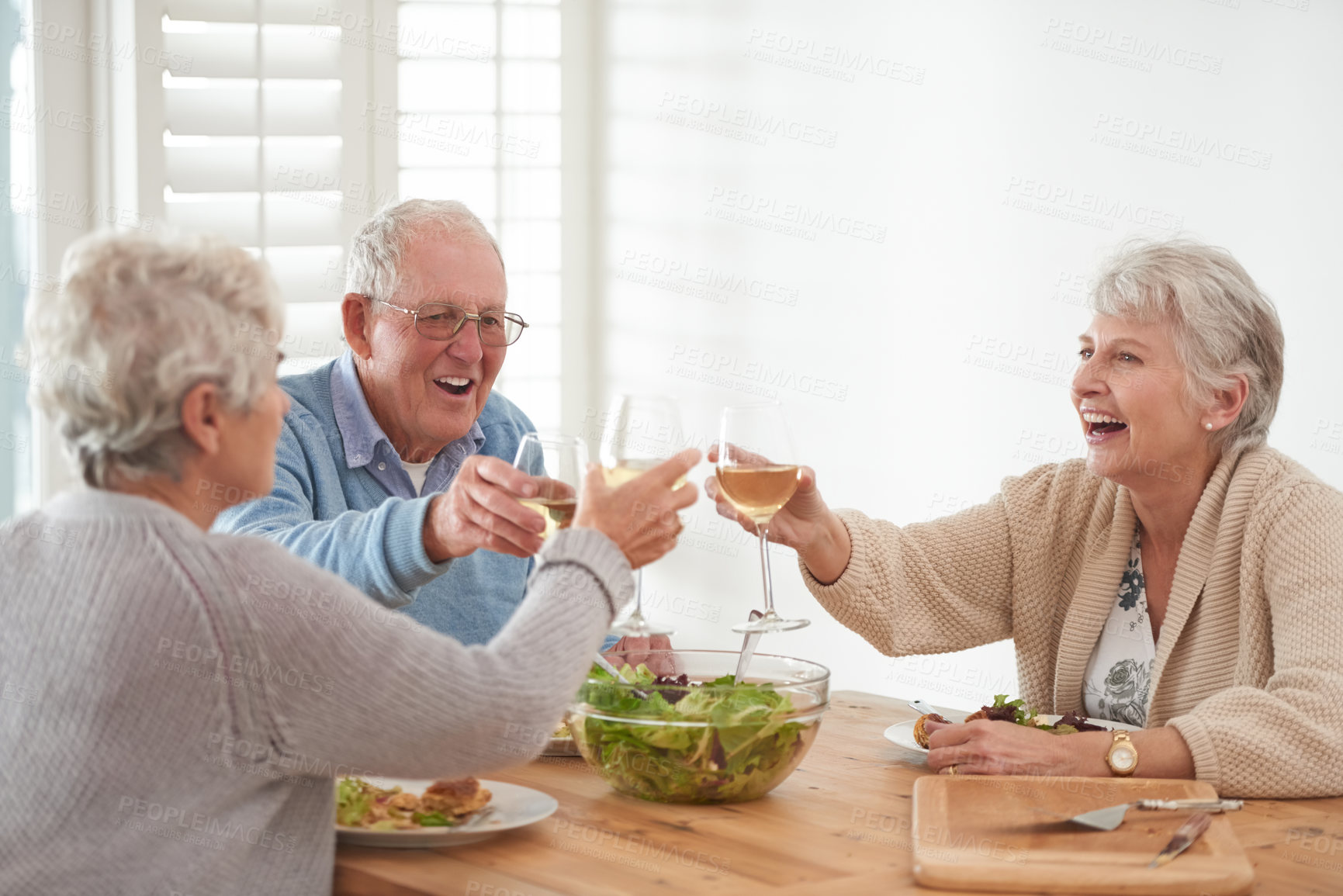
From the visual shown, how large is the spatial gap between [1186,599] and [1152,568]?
172 millimetres

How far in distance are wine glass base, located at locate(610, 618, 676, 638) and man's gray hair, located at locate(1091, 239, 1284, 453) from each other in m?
1.06

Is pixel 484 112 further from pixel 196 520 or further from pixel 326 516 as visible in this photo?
pixel 196 520

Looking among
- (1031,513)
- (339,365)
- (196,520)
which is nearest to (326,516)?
(339,365)

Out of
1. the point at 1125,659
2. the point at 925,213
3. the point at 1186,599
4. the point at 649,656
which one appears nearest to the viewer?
the point at 649,656

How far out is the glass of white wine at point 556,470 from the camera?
1.39m

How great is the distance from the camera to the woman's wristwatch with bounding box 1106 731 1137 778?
5.37 ft

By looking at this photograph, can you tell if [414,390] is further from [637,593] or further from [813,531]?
[637,593]

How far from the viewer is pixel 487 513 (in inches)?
63.4

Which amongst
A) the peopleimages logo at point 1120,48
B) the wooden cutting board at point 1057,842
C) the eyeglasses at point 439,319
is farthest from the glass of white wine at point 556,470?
the peopleimages logo at point 1120,48

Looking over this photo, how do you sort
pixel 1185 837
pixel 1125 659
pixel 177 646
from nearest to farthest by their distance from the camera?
1. pixel 177 646
2. pixel 1185 837
3. pixel 1125 659

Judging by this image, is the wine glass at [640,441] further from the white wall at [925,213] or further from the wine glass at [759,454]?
the white wall at [925,213]

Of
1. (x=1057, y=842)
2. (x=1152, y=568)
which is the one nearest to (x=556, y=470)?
(x=1057, y=842)

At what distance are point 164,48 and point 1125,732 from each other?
3.15 metres

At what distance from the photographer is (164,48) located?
3.71 m
